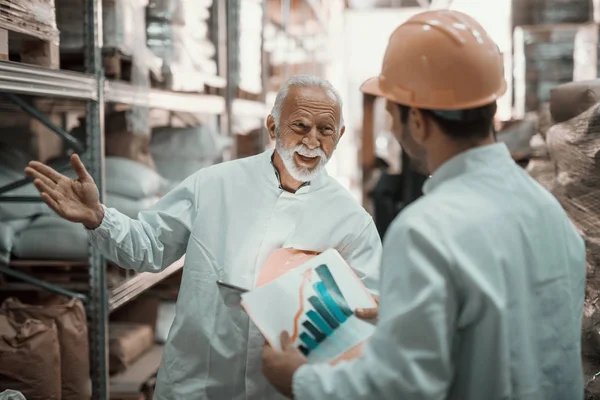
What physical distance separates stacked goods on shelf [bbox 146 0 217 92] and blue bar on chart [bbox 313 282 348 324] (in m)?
2.36

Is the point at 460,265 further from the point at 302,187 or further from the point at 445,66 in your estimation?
the point at 302,187

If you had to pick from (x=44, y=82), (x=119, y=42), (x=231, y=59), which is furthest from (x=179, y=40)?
(x=44, y=82)

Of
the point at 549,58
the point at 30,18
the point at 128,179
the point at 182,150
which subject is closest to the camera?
the point at 30,18

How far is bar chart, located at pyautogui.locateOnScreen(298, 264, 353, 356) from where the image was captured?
1526 millimetres

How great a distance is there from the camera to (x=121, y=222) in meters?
2.03

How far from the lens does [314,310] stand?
1.54m

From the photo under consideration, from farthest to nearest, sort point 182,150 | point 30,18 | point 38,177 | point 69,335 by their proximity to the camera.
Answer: point 182,150, point 69,335, point 30,18, point 38,177

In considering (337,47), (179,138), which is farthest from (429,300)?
(337,47)

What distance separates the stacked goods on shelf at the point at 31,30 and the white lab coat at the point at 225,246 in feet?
2.35

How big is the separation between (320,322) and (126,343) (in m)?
2.16

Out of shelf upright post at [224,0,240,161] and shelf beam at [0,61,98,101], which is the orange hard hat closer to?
shelf beam at [0,61,98,101]

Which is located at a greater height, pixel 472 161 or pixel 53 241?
pixel 472 161

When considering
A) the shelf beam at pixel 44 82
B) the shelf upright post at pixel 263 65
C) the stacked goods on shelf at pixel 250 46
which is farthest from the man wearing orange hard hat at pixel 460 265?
the shelf upright post at pixel 263 65

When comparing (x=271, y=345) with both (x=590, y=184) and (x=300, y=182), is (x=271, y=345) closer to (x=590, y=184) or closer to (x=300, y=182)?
(x=300, y=182)
